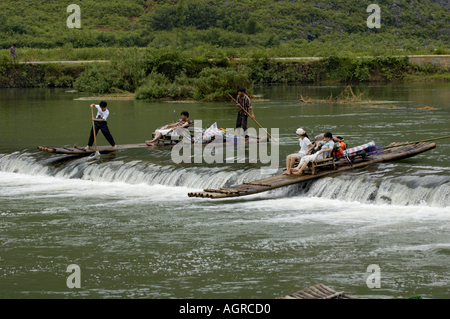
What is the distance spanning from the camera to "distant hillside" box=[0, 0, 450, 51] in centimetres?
8494

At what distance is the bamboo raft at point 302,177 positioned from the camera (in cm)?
1403

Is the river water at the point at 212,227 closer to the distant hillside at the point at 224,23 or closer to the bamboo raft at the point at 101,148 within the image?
the bamboo raft at the point at 101,148

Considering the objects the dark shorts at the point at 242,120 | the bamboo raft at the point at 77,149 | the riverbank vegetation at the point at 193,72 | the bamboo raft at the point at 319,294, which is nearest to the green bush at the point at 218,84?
the riverbank vegetation at the point at 193,72

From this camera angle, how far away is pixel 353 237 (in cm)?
1167

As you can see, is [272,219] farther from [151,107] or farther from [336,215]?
[151,107]

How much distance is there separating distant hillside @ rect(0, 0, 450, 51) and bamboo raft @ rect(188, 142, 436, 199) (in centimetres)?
6472

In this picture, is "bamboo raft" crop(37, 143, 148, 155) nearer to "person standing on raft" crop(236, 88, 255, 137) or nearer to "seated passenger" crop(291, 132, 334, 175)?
"person standing on raft" crop(236, 88, 255, 137)

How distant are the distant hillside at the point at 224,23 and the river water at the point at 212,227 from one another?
63.0 metres

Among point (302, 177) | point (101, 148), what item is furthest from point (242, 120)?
point (302, 177)

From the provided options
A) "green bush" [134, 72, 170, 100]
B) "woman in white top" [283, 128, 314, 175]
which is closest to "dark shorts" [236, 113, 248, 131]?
"woman in white top" [283, 128, 314, 175]

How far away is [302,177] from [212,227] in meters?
3.43

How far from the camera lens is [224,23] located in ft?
312
